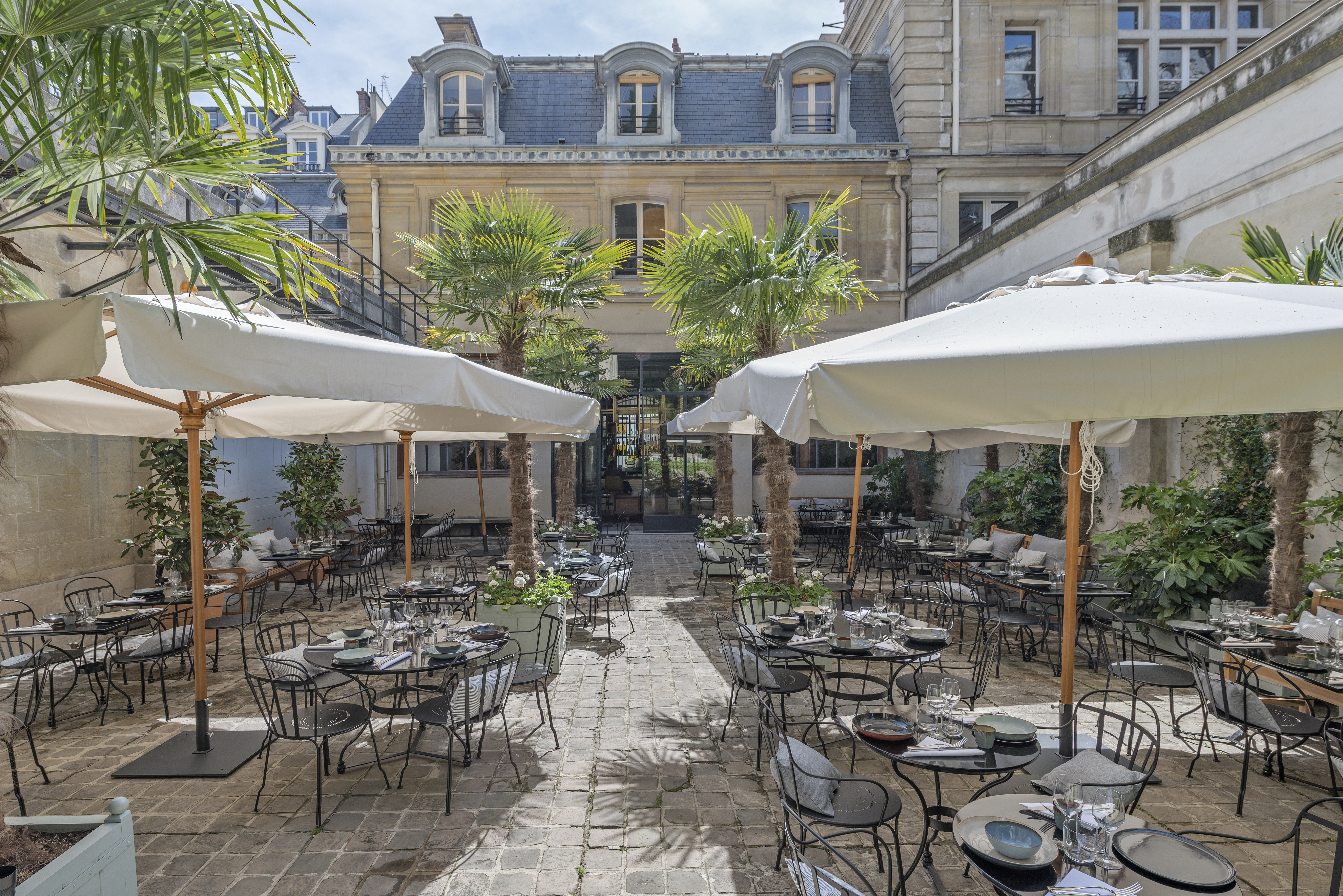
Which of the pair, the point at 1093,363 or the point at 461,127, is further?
the point at 461,127

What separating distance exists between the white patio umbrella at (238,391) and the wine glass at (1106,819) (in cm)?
Result: 328

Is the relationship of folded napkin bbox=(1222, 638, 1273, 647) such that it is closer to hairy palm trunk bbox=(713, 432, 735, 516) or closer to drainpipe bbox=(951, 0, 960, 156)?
hairy palm trunk bbox=(713, 432, 735, 516)

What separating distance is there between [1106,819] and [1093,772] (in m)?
0.76

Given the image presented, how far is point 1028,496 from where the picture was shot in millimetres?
10859

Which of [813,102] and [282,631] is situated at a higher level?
[813,102]

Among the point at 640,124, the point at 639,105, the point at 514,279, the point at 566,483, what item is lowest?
the point at 566,483

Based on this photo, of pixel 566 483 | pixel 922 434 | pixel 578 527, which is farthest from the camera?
pixel 566 483

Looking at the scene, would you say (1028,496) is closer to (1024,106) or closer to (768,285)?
(768,285)

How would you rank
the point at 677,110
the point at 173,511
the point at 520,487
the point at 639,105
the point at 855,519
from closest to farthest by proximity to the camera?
1. the point at 520,487
2. the point at 855,519
3. the point at 173,511
4. the point at 639,105
5. the point at 677,110

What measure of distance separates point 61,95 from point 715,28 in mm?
19110

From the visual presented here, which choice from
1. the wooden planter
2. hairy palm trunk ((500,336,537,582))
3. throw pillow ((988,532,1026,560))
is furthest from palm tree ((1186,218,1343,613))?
the wooden planter

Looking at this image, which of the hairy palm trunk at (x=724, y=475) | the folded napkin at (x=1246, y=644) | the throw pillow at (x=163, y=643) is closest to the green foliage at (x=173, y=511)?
the throw pillow at (x=163, y=643)

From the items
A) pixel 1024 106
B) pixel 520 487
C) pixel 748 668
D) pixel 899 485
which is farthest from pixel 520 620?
pixel 1024 106

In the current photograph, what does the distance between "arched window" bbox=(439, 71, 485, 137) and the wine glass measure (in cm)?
1817
